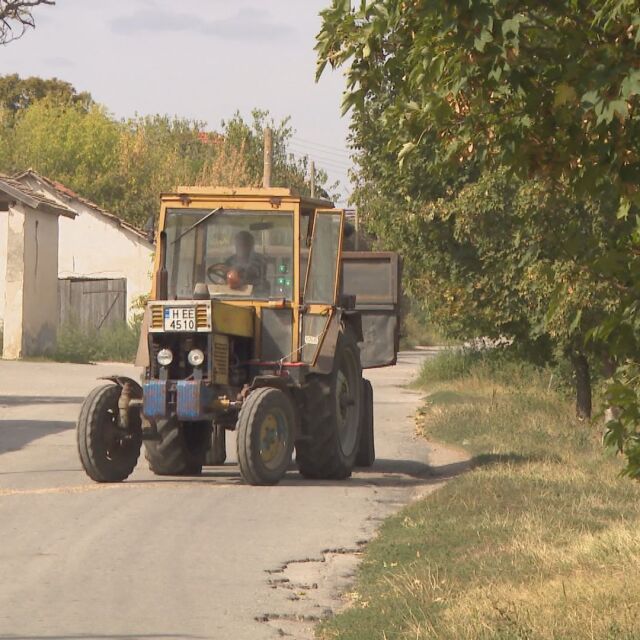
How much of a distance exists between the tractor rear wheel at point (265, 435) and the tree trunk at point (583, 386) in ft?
29.8

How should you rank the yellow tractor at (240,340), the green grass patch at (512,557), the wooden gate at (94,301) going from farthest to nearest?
the wooden gate at (94,301) → the yellow tractor at (240,340) → the green grass patch at (512,557)

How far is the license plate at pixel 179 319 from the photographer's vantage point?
15037 millimetres

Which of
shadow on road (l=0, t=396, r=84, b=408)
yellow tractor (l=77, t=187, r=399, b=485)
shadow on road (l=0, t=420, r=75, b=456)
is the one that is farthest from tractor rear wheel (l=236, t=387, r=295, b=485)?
shadow on road (l=0, t=396, r=84, b=408)

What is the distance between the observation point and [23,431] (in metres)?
20.8

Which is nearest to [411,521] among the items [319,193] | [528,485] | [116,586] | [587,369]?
[528,485]

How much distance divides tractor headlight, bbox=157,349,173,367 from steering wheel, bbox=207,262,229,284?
1197mm

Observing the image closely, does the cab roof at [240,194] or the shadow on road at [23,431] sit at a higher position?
the cab roof at [240,194]

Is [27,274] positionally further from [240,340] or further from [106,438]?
[106,438]

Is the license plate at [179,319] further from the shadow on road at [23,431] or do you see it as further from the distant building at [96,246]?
the distant building at [96,246]

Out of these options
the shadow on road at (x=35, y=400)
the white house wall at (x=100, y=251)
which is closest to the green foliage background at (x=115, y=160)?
the white house wall at (x=100, y=251)

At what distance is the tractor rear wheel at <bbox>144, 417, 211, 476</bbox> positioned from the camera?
15.8 meters

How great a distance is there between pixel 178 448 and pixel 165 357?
42.3 inches

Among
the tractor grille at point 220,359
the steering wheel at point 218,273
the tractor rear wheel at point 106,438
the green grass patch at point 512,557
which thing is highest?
the steering wheel at point 218,273

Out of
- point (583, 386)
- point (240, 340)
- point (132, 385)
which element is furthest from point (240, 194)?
point (583, 386)
